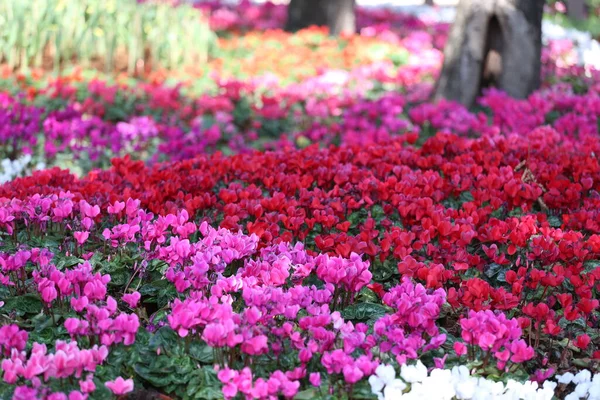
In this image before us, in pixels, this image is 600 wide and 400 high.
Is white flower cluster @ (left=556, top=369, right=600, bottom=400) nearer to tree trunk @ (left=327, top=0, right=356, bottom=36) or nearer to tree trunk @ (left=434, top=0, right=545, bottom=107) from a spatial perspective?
tree trunk @ (left=434, top=0, right=545, bottom=107)

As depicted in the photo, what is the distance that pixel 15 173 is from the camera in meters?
5.71

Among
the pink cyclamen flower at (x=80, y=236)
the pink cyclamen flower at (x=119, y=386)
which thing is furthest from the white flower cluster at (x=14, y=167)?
the pink cyclamen flower at (x=119, y=386)

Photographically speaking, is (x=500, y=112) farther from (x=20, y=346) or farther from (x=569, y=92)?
(x=20, y=346)

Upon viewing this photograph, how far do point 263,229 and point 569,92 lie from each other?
5.39 metres

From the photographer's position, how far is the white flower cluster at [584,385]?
2559 millimetres

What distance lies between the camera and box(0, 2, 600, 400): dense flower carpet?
250 centimetres

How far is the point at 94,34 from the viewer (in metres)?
9.64

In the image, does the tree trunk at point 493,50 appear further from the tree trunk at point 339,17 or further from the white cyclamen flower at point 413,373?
the white cyclamen flower at point 413,373

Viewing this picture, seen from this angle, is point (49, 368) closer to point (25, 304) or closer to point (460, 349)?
point (25, 304)

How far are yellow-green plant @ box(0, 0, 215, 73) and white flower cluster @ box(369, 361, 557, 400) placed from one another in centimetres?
796

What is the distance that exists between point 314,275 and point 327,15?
10.5 m

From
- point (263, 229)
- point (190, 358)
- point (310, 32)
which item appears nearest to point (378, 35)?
point (310, 32)

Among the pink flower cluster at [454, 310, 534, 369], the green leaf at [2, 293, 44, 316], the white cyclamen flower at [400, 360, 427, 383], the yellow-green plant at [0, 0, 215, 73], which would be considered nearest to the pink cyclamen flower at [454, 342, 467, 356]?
the pink flower cluster at [454, 310, 534, 369]

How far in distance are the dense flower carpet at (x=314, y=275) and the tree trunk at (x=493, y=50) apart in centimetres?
190
